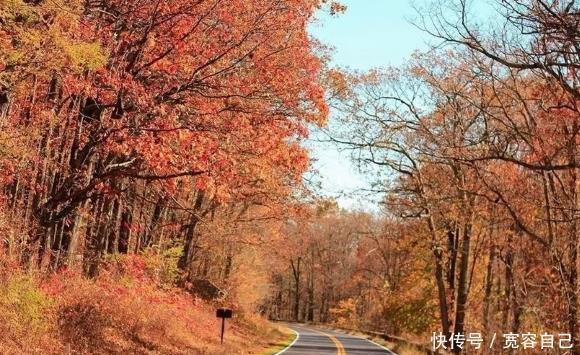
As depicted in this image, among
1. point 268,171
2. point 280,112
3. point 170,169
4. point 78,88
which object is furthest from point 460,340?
point 78,88

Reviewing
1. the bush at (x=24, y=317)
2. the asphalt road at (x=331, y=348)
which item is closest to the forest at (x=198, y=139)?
the bush at (x=24, y=317)

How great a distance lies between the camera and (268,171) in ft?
49.6

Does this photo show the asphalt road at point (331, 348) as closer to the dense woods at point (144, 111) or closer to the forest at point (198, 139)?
the forest at point (198, 139)

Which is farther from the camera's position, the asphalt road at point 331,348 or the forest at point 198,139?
the asphalt road at point 331,348

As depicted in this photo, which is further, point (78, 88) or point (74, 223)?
point (74, 223)

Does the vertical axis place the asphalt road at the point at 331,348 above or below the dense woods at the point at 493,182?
below

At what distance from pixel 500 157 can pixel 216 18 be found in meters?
6.84

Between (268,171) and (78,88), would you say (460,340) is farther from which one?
(78,88)

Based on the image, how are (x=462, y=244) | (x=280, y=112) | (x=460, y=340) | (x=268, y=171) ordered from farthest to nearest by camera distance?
(x=462, y=244) < (x=460, y=340) < (x=268, y=171) < (x=280, y=112)

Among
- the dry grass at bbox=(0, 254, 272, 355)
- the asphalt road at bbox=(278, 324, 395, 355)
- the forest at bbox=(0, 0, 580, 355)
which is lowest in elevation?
the asphalt road at bbox=(278, 324, 395, 355)

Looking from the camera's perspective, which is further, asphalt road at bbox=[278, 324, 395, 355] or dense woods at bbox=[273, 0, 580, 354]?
asphalt road at bbox=[278, 324, 395, 355]

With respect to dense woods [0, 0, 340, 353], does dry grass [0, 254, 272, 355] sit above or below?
below

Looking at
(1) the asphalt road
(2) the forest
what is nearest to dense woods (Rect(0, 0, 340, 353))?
(2) the forest

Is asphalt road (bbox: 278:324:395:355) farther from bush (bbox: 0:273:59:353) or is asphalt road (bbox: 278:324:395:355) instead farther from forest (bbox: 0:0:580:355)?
bush (bbox: 0:273:59:353)
